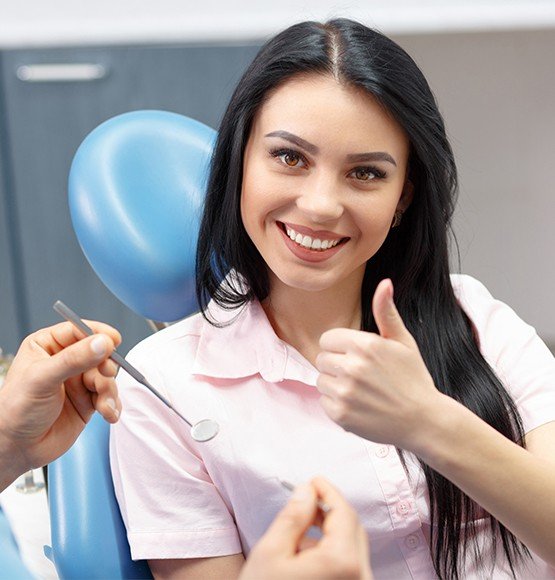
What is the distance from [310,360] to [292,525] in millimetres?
476

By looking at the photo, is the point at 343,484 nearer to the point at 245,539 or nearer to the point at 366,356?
the point at 245,539

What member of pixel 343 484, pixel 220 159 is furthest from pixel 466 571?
pixel 220 159

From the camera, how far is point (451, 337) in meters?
1.17

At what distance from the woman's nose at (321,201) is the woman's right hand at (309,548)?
1.17ft

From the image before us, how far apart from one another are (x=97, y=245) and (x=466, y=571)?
1.89ft

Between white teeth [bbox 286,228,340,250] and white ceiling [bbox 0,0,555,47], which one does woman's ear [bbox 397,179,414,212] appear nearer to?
white teeth [bbox 286,228,340,250]

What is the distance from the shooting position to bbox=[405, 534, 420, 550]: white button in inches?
42.4

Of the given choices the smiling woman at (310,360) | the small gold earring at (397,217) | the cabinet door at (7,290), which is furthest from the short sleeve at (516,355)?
the cabinet door at (7,290)

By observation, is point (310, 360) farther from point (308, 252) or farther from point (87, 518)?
point (87, 518)

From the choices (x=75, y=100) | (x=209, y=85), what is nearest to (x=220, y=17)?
(x=209, y=85)

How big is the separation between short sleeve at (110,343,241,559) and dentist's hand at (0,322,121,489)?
69 millimetres

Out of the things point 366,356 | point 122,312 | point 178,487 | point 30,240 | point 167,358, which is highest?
point 366,356

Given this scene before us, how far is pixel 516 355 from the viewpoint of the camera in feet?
3.81

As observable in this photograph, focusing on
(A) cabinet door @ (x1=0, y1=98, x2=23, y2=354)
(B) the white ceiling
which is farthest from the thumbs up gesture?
(A) cabinet door @ (x1=0, y1=98, x2=23, y2=354)
